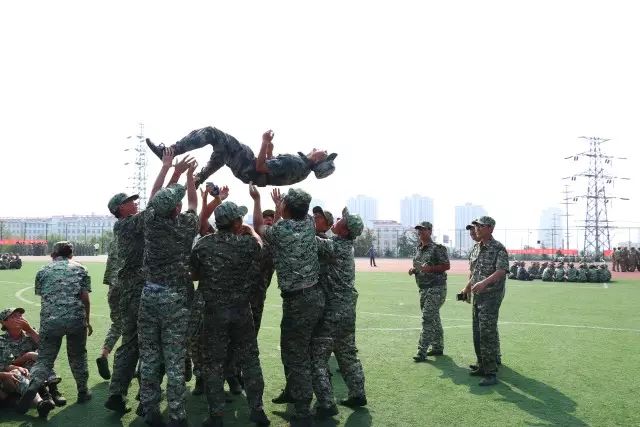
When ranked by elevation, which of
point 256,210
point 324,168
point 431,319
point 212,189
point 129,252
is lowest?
point 431,319

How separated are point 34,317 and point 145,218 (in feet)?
29.3

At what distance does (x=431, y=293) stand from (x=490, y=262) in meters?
1.50

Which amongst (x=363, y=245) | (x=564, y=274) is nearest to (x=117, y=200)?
(x=564, y=274)

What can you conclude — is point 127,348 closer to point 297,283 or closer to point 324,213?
point 297,283

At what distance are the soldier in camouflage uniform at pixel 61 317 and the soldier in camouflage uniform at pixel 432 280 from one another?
490 cm

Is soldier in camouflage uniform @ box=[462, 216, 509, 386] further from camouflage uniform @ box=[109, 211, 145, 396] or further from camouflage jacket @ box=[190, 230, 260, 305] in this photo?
camouflage uniform @ box=[109, 211, 145, 396]

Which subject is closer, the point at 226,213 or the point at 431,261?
the point at 226,213

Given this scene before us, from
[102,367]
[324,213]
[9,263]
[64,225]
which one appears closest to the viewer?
[102,367]

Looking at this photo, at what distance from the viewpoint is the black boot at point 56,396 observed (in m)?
6.10

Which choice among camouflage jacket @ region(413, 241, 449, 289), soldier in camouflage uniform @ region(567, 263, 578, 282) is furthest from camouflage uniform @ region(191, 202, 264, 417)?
soldier in camouflage uniform @ region(567, 263, 578, 282)

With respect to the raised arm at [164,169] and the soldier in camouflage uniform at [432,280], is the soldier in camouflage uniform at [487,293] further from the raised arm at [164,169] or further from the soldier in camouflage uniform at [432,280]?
the raised arm at [164,169]

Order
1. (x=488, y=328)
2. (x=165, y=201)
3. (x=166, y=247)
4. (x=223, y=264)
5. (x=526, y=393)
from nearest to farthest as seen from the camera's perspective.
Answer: (x=165, y=201), (x=166, y=247), (x=223, y=264), (x=526, y=393), (x=488, y=328)

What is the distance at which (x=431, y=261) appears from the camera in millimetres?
9023

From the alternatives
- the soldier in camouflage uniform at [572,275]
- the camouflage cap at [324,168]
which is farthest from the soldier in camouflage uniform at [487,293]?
the soldier in camouflage uniform at [572,275]
